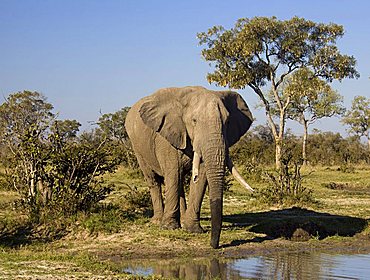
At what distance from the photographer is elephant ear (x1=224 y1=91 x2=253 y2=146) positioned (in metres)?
12.6

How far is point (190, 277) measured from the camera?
9.33 metres

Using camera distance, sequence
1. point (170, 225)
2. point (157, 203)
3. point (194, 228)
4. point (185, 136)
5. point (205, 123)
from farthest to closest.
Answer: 1. point (157, 203)
2. point (170, 225)
3. point (194, 228)
4. point (185, 136)
5. point (205, 123)

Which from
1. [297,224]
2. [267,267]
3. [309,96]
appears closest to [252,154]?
[309,96]

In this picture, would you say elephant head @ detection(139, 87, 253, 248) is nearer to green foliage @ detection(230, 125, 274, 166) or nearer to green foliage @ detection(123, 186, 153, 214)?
green foliage @ detection(123, 186, 153, 214)

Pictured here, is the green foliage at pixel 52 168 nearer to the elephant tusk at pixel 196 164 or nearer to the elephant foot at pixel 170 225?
the elephant foot at pixel 170 225

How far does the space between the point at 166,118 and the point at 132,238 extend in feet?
7.60

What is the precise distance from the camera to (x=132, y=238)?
39.8 ft

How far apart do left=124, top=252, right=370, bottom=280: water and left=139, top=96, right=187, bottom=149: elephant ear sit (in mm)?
2472

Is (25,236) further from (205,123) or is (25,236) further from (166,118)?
(205,123)

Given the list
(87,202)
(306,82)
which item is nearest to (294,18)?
(306,82)

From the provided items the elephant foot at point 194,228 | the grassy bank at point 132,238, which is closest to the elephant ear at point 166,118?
the elephant foot at point 194,228

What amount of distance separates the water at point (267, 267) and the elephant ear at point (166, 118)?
8.11ft

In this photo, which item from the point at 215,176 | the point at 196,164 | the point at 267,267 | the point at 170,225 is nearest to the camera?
the point at 267,267

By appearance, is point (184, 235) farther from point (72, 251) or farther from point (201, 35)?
point (201, 35)
